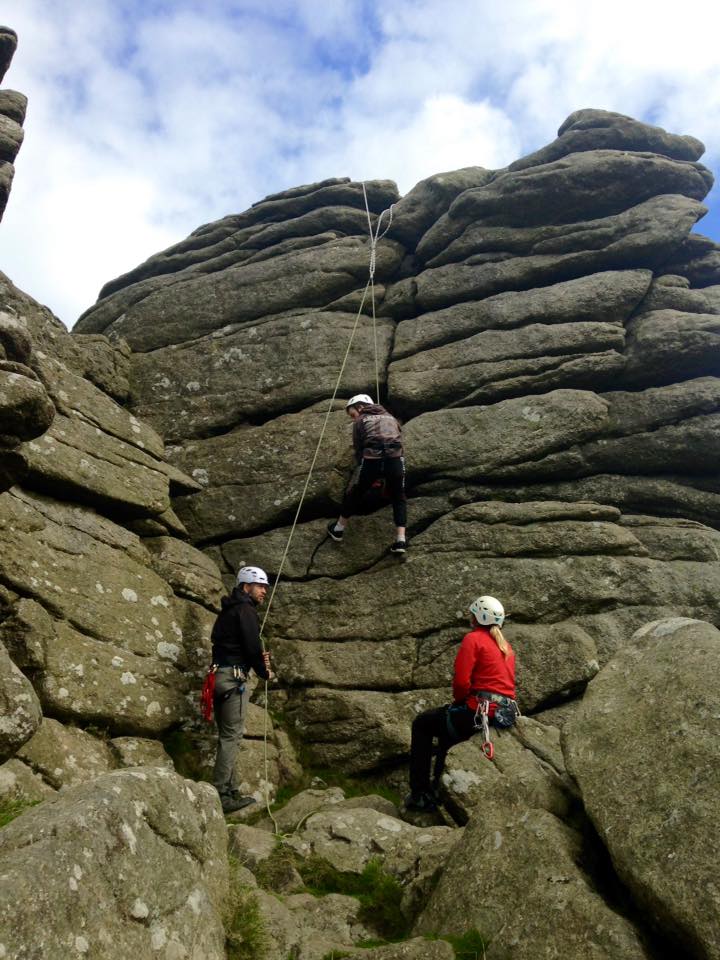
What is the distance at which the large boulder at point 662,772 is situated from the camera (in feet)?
20.1

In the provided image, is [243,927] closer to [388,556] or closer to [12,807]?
[12,807]

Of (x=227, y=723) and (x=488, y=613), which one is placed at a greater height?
(x=488, y=613)

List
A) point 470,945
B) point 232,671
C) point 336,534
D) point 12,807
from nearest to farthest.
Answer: point 470,945 → point 12,807 → point 232,671 → point 336,534

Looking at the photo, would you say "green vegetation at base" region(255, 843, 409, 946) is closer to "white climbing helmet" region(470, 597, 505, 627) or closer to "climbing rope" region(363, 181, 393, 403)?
"white climbing helmet" region(470, 597, 505, 627)

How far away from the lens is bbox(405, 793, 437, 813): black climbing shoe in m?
12.4

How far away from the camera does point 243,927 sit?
22.7 feet

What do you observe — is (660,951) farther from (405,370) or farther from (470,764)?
(405,370)

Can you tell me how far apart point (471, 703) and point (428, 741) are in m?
1.19

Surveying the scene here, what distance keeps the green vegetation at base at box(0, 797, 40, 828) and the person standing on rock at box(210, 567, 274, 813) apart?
367 centimetres

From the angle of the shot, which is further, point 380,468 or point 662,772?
point 380,468

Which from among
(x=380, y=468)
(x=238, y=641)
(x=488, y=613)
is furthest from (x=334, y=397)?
→ (x=488, y=613)

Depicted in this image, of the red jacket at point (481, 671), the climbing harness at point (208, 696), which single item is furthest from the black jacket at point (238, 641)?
the red jacket at point (481, 671)

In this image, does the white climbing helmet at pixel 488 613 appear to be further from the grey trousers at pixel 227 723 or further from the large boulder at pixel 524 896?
the large boulder at pixel 524 896

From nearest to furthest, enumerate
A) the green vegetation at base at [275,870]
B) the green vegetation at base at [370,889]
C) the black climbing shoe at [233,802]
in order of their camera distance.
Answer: the green vegetation at base at [370,889] → the green vegetation at base at [275,870] → the black climbing shoe at [233,802]
